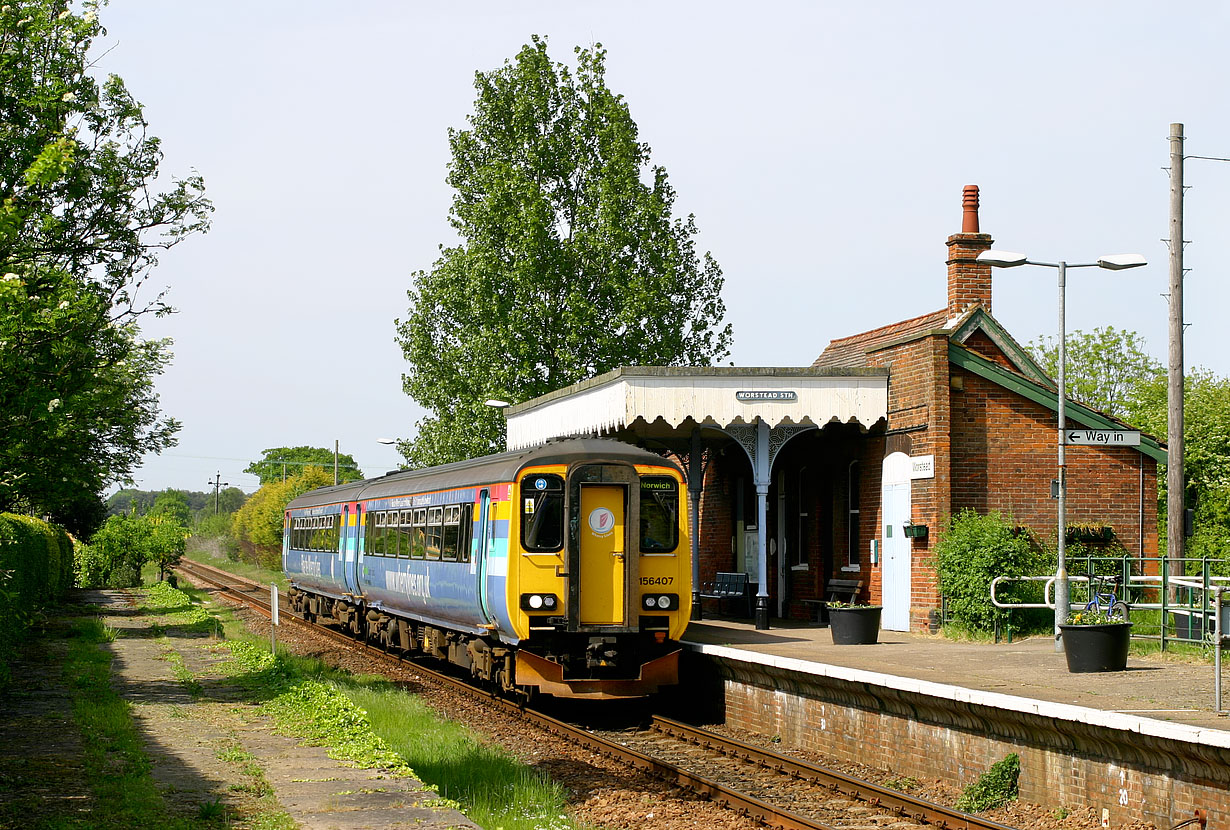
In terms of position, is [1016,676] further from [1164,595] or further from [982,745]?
[1164,595]

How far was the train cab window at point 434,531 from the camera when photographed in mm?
18266

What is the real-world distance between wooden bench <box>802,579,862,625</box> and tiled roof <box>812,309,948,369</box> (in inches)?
134

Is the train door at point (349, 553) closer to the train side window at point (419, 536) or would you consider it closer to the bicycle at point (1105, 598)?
the train side window at point (419, 536)

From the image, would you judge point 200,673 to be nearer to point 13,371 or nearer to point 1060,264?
point 13,371

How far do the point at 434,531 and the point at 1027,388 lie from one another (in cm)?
876

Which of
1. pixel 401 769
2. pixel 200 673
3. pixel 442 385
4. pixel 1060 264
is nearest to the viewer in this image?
pixel 401 769

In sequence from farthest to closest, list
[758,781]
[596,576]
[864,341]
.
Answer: [864,341]
[596,576]
[758,781]

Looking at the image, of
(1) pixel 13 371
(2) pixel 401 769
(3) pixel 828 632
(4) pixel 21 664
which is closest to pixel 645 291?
(3) pixel 828 632

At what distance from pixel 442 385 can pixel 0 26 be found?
2332 centimetres

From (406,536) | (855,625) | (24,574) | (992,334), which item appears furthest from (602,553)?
(24,574)

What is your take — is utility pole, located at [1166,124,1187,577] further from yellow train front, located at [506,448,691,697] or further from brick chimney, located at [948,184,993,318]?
yellow train front, located at [506,448,691,697]

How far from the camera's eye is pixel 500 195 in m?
37.0

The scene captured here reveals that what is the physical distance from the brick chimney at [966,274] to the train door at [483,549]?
9.45 m

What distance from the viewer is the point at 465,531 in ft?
55.6
